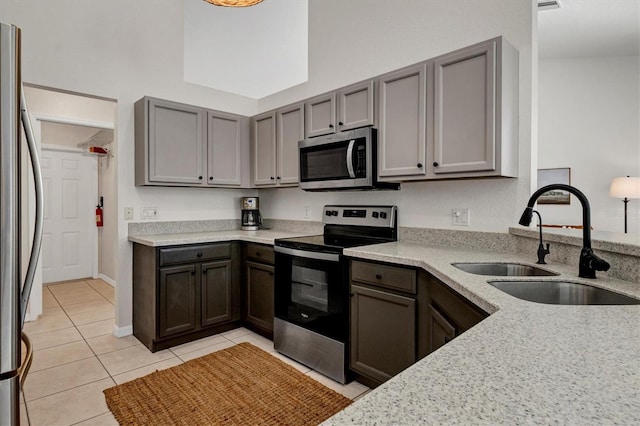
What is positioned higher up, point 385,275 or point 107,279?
point 385,275

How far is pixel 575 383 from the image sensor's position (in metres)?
0.59

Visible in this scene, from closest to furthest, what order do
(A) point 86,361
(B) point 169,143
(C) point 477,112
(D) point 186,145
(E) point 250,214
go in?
(C) point 477,112, (A) point 86,361, (B) point 169,143, (D) point 186,145, (E) point 250,214

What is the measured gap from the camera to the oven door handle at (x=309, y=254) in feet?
7.75

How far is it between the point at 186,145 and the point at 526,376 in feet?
10.6

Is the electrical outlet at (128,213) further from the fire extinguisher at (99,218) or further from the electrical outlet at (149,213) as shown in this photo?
the fire extinguisher at (99,218)

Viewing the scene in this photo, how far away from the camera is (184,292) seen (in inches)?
117

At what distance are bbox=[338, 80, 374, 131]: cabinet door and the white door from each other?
183 inches

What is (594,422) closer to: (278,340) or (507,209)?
(507,209)

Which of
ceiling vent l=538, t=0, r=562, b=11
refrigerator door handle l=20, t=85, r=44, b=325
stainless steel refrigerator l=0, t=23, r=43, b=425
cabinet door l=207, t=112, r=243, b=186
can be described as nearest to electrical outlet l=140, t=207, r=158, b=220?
cabinet door l=207, t=112, r=243, b=186

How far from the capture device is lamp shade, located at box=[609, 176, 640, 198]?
4301 millimetres

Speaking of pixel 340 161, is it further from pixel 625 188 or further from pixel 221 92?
pixel 625 188

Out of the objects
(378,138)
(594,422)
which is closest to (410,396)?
(594,422)

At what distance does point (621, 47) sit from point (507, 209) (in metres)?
4.07

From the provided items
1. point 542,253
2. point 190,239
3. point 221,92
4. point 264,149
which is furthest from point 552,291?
point 221,92
